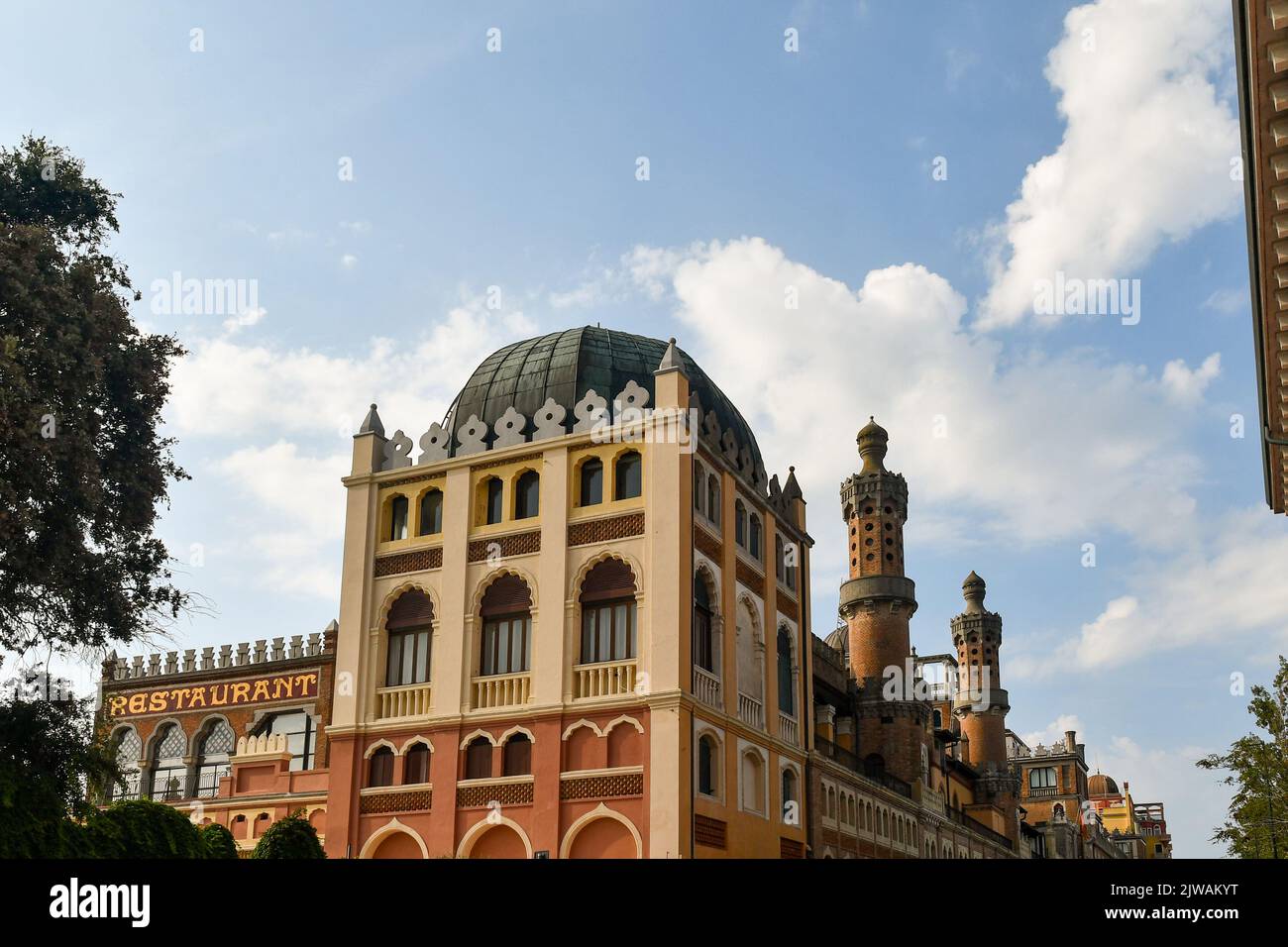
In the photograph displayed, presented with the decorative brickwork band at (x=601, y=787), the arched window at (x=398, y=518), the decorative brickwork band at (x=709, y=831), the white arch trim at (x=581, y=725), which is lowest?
the decorative brickwork band at (x=709, y=831)

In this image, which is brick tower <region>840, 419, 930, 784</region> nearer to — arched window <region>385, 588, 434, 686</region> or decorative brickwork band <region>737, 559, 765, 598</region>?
decorative brickwork band <region>737, 559, 765, 598</region>

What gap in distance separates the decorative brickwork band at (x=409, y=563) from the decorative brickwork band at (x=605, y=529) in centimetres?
385

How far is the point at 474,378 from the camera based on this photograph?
37156mm

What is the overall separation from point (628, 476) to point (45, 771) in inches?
614

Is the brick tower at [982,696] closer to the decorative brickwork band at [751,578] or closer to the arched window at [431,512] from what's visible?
the decorative brickwork band at [751,578]

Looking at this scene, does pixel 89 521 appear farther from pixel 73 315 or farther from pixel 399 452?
pixel 399 452

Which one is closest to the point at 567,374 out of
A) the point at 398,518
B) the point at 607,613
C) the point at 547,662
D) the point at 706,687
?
the point at 398,518

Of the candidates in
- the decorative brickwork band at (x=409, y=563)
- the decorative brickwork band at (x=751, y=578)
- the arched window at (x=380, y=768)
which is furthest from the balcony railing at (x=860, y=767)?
the decorative brickwork band at (x=409, y=563)

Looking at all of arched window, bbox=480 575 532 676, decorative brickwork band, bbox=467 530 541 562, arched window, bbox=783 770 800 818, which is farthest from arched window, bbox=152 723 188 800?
arched window, bbox=783 770 800 818

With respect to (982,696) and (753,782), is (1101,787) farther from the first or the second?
(753,782)

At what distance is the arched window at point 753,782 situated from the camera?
3347cm

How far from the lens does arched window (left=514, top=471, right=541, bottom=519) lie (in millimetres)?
33562

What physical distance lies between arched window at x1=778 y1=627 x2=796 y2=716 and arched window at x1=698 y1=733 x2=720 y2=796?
4.93 metres
